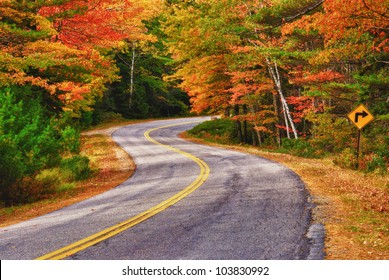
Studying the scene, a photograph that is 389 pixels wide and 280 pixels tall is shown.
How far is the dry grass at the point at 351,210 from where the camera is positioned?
19.4 ft

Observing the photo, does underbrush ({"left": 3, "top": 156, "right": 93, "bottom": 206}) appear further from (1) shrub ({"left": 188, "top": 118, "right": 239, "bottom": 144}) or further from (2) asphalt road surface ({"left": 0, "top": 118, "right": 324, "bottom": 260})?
(1) shrub ({"left": 188, "top": 118, "right": 239, "bottom": 144})

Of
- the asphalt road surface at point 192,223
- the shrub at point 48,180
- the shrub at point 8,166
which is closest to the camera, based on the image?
the asphalt road surface at point 192,223

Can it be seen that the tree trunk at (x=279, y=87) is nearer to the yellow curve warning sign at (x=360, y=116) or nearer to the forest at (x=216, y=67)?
the forest at (x=216, y=67)

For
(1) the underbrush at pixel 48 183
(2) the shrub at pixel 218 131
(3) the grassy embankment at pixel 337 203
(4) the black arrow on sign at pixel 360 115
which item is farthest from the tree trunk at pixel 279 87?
(1) the underbrush at pixel 48 183

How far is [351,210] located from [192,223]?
11.7 ft

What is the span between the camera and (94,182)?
51.9 feet

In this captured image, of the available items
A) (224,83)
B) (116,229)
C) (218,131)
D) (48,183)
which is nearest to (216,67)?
(224,83)

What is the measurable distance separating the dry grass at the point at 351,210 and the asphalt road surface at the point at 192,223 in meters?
0.29

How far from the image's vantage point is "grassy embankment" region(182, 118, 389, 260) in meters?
5.96

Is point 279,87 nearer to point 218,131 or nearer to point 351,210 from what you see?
point 218,131

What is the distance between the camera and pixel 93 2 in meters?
19.9

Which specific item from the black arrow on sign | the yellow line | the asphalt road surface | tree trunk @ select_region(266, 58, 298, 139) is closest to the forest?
tree trunk @ select_region(266, 58, 298, 139)

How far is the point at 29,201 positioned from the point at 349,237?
390 inches
